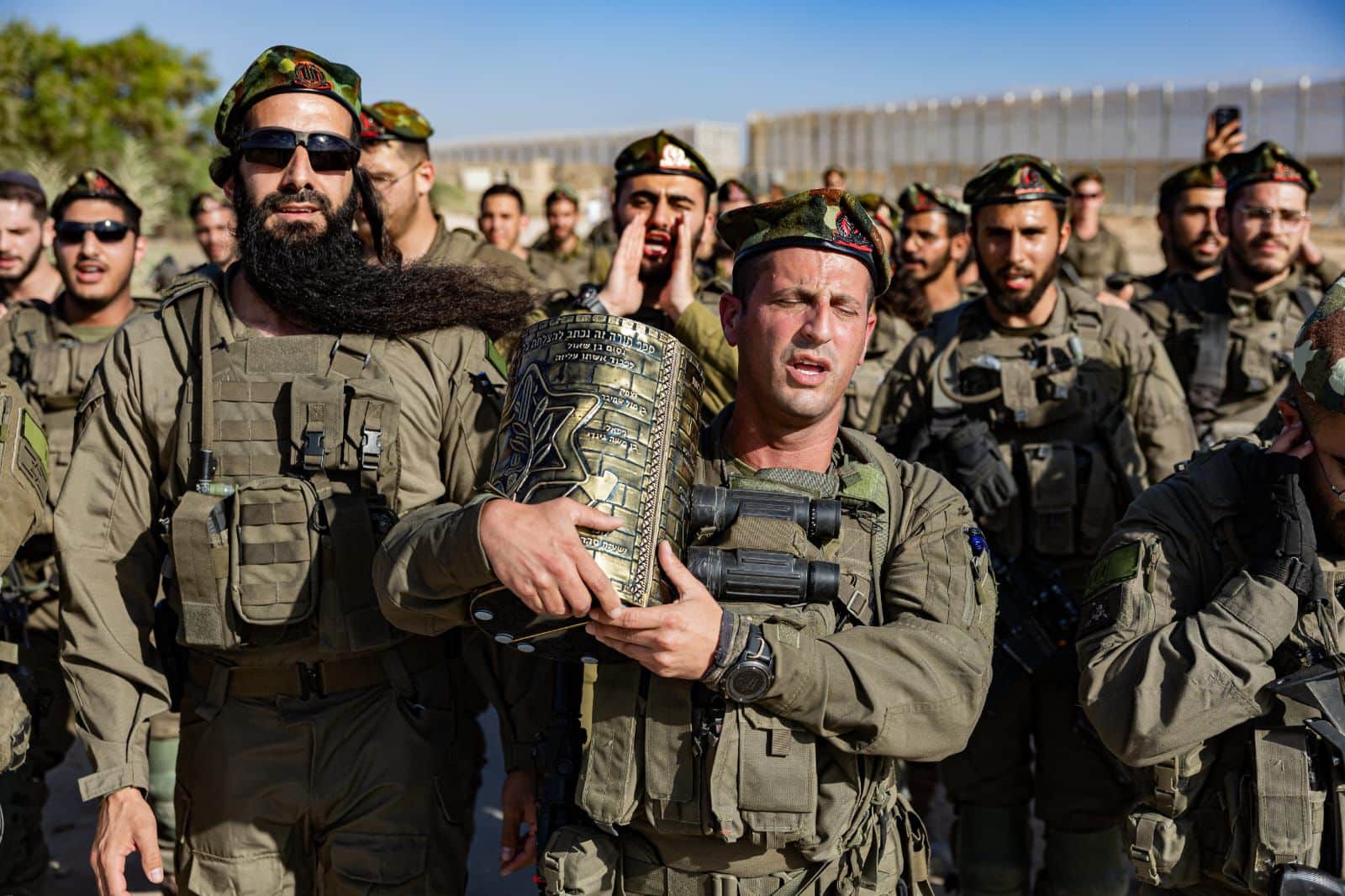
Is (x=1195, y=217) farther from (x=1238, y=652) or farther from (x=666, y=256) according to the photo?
(x=1238, y=652)

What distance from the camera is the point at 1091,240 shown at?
1077cm

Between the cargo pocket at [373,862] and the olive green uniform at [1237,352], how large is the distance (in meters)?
3.91

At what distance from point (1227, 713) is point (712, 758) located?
109 centimetres

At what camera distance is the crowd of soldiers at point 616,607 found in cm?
240

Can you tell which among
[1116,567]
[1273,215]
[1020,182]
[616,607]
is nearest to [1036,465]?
[1020,182]

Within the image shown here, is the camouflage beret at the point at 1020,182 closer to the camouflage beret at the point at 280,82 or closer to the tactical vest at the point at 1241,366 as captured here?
the tactical vest at the point at 1241,366

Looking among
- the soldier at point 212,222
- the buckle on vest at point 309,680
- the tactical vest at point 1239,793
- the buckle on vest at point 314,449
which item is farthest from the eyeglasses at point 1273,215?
the soldier at point 212,222

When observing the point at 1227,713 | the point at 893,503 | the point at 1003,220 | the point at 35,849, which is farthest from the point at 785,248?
the point at 35,849

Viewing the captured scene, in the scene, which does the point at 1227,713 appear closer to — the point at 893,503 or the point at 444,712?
the point at 893,503

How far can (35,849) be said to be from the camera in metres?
3.93

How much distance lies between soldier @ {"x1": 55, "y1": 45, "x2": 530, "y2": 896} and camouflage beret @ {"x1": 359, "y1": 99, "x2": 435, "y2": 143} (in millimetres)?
1923

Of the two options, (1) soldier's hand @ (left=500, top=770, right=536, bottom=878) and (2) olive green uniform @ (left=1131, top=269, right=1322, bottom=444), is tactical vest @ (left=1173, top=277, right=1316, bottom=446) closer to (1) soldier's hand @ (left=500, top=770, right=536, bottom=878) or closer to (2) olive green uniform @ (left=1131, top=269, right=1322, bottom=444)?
(2) olive green uniform @ (left=1131, top=269, right=1322, bottom=444)

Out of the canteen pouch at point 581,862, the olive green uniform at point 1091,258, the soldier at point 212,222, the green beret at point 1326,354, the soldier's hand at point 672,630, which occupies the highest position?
the olive green uniform at point 1091,258

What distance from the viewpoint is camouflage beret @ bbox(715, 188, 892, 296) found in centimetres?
261
